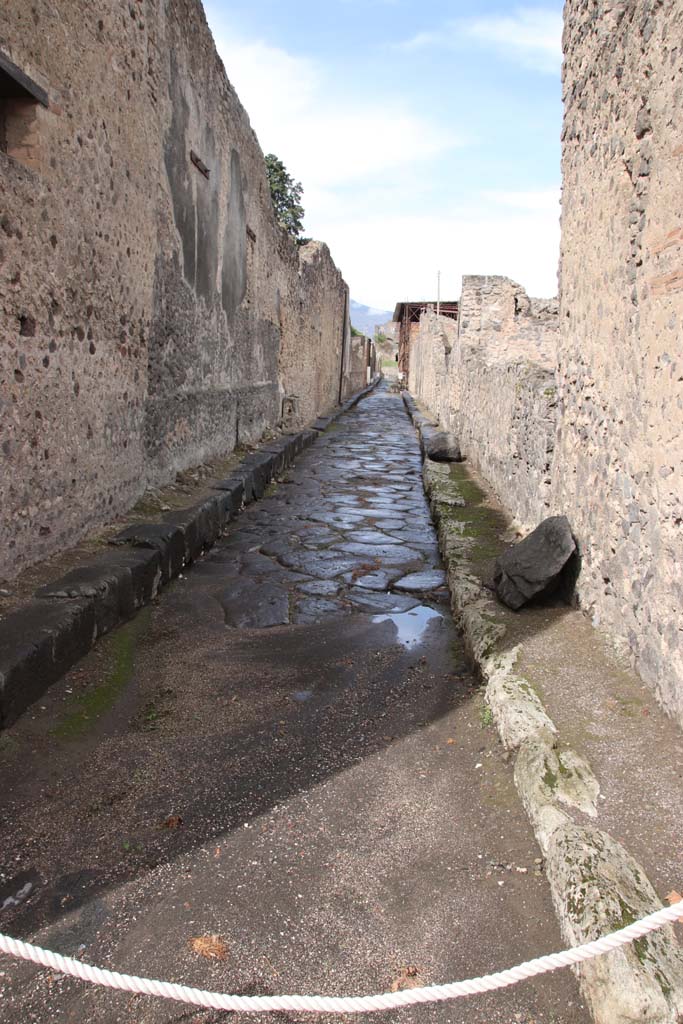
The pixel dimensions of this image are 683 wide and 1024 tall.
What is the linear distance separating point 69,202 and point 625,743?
3.61 metres

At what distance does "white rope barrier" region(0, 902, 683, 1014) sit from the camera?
3.95 feet

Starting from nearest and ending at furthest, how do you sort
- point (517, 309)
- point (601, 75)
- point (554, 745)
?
point (554, 745) → point (601, 75) → point (517, 309)

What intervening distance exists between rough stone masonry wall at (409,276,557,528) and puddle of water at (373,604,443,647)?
94cm

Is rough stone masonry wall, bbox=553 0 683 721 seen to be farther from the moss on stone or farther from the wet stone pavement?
the moss on stone

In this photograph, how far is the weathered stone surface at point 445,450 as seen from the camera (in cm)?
906

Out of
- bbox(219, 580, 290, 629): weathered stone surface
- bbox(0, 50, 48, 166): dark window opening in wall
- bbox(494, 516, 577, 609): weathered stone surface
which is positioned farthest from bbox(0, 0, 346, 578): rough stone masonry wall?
bbox(494, 516, 577, 609): weathered stone surface

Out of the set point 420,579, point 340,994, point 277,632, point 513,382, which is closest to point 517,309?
point 513,382

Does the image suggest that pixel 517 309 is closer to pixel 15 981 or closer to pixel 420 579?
pixel 420 579

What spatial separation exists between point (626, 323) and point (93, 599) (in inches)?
97.5

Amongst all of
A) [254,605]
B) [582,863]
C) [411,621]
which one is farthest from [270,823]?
[254,605]

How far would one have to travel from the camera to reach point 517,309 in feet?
42.3

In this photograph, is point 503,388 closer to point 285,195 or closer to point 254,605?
point 254,605

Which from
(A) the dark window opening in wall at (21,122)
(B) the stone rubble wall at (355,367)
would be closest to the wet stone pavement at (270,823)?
(A) the dark window opening in wall at (21,122)

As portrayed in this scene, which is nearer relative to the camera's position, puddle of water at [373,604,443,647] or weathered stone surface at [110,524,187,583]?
puddle of water at [373,604,443,647]
